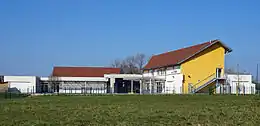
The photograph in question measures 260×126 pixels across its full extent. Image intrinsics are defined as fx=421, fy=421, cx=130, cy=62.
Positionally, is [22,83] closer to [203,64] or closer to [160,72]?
[160,72]

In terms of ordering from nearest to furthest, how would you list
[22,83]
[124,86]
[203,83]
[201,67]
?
[203,83] → [201,67] → [22,83] → [124,86]

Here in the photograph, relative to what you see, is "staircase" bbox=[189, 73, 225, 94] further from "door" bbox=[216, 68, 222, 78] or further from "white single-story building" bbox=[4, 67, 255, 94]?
"white single-story building" bbox=[4, 67, 255, 94]

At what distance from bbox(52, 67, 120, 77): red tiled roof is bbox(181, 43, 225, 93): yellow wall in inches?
884

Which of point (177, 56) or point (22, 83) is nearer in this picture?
point (177, 56)

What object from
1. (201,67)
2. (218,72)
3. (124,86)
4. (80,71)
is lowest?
(124,86)

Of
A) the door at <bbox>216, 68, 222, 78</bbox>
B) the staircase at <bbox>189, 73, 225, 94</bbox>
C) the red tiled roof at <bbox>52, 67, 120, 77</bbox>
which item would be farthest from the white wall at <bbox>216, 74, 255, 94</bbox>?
the red tiled roof at <bbox>52, 67, 120, 77</bbox>

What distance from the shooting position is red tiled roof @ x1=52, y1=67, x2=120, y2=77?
80.4 m

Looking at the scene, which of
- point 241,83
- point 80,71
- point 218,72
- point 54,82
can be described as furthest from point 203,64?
point 80,71

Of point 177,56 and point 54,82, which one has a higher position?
point 177,56

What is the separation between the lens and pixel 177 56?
223 feet

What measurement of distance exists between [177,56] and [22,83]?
2690 centimetres

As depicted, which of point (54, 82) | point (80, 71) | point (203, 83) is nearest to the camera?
point (203, 83)

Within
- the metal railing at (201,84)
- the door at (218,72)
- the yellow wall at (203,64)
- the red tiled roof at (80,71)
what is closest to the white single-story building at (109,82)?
the red tiled roof at (80,71)

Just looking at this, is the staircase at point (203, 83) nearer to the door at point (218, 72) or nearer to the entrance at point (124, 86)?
the door at point (218, 72)
